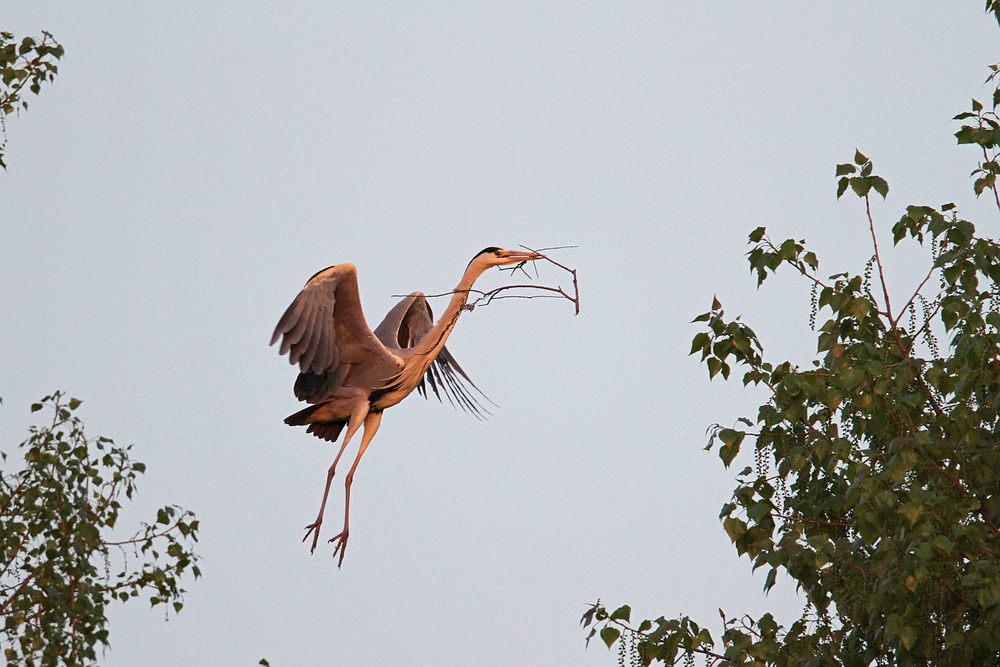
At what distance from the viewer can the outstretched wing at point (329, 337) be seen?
6.43 meters

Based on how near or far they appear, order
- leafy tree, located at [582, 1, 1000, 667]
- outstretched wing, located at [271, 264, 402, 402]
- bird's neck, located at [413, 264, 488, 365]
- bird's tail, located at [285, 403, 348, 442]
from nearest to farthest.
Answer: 1. leafy tree, located at [582, 1, 1000, 667]
2. outstretched wing, located at [271, 264, 402, 402]
3. bird's neck, located at [413, 264, 488, 365]
4. bird's tail, located at [285, 403, 348, 442]

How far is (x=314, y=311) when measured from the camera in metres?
6.47

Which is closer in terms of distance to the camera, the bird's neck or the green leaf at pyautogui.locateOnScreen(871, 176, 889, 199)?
the green leaf at pyautogui.locateOnScreen(871, 176, 889, 199)

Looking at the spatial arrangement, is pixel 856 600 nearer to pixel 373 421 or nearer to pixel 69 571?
pixel 373 421

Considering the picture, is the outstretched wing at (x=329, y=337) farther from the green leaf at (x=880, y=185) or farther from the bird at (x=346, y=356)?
the green leaf at (x=880, y=185)

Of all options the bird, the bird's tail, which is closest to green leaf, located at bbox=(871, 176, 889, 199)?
the bird

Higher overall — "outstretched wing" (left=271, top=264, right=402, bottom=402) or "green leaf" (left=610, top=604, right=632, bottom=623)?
"outstretched wing" (left=271, top=264, right=402, bottom=402)

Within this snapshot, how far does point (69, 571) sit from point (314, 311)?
1836 millimetres

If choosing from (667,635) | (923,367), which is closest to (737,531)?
(667,635)

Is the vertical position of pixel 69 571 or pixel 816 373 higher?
pixel 69 571

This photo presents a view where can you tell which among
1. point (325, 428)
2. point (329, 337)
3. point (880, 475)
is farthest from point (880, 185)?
point (325, 428)

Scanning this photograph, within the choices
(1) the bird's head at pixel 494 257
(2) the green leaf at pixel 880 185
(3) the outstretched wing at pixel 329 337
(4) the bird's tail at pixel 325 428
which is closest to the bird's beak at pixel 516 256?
(1) the bird's head at pixel 494 257

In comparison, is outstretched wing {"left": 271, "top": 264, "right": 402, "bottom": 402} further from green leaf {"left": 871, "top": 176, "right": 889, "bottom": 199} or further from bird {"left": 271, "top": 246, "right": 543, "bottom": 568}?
green leaf {"left": 871, "top": 176, "right": 889, "bottom": 199}

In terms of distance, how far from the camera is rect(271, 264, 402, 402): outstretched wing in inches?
253
